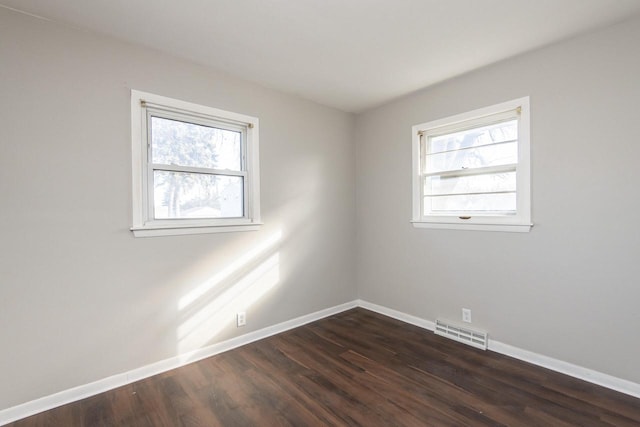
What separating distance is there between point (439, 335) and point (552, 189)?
1.68m

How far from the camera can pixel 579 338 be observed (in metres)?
2.24

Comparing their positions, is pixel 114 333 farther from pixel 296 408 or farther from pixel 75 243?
pixel 296 408

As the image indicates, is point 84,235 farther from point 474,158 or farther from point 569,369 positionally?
point 569,369

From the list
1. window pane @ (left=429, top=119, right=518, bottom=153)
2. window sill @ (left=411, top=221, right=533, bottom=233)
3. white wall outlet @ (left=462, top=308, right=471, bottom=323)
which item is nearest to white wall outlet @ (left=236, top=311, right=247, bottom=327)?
window sill @ (left=411, top=221, right=533, bottom=233)

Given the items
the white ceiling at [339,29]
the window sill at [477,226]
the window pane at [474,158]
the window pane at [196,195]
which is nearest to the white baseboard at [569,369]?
the window sill at [477,226]

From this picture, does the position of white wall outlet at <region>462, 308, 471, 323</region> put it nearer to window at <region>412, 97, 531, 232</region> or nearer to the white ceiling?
window at <region>412, 97, 531, 232</region>

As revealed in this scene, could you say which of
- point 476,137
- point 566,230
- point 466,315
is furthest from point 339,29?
point 466,315

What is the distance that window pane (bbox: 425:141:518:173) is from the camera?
262 centimetres

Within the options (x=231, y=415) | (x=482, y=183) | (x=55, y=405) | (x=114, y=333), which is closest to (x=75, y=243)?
(x=114, y=333)

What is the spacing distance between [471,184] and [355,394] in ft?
6.95

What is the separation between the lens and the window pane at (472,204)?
264 centimetres

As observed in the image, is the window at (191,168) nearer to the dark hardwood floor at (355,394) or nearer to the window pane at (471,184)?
the dark hardwood floor at (355,394)

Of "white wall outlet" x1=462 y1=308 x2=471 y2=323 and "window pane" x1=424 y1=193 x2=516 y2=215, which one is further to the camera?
"white wall outlet" x1=462 y1=308 x2=471 y2=323

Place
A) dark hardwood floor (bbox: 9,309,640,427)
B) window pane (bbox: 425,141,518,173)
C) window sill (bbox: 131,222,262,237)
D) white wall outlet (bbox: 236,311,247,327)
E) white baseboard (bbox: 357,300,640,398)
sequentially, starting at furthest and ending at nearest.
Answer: white wall outlet (bbox: 236,311,247,327) → window pane (bbox: 425,141,518,173) → window sill (bbox: 131,222,262,237) → white baseboard (bbox: 357,300,640,398) → dark hardwood floor (bbox: 9,309,640,427)
